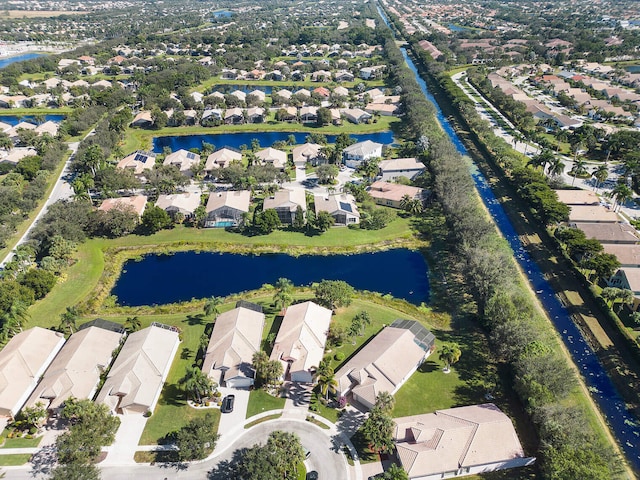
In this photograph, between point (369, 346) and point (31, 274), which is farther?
point (31, 274)

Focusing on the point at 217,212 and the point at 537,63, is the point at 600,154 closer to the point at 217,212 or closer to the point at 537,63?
the point at 217,212

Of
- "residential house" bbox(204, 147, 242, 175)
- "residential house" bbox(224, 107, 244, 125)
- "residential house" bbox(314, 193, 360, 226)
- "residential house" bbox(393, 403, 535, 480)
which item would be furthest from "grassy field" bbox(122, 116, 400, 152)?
"residential house" bbox(393, 403, 535, 480)

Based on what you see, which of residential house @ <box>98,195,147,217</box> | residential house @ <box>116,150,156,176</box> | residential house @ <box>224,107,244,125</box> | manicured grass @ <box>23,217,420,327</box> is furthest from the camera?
residential house @ <box>224,107,244,125</box>

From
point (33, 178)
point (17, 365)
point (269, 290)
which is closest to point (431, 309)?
point (269, 290)

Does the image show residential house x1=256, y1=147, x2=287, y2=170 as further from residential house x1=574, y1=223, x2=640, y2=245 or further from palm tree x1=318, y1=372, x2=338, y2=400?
residential house x1=574, y1=223, x2=640, y2=245

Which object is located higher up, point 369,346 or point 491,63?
point 491,63

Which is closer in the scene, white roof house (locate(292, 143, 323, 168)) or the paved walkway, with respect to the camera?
the paved walkway

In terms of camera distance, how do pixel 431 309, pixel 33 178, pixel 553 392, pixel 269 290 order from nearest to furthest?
pixel 553 392, pixel 431 309, pixel 269 290, pixel 33 178
